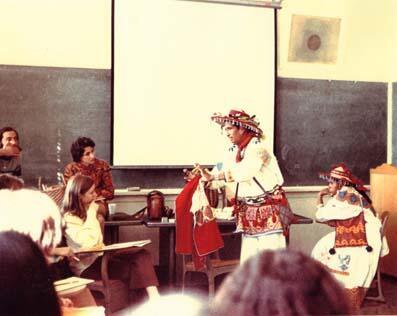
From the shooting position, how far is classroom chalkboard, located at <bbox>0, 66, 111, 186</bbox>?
5090mm

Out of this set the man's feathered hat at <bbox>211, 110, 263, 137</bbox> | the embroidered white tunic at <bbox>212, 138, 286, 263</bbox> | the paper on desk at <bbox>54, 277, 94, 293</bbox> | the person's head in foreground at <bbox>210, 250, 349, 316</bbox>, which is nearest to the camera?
the person's head in foreground at <bbox>210, 250, 349, 316</bbox>

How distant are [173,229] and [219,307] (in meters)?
3.82

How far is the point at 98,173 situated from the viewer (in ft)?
16.0

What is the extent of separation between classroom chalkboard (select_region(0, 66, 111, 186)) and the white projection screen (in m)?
0.16

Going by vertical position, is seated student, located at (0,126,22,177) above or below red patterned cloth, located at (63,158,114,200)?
above

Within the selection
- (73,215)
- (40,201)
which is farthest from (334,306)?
(73,215)

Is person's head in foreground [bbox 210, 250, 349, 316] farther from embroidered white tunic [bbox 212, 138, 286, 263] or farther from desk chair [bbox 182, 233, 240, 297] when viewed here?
desk chair [bbox 182, 233, 240, 297]

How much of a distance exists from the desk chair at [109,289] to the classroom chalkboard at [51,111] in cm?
179

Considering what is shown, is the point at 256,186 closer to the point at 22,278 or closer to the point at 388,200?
the point at 388,200

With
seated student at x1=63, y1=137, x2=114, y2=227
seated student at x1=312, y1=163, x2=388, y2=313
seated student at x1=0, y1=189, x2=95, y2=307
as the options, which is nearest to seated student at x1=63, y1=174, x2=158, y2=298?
seated student at x1=63, y1=137, x2=114, y2=227

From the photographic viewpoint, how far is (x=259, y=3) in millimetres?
5648

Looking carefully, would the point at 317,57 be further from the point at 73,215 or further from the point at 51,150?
the point at 73,215

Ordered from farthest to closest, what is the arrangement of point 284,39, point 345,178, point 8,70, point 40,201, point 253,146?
point 284,39, point 8,70, point 345,178, point 253,146, point 40,201

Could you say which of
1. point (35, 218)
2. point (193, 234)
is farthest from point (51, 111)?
point (35, 218)
